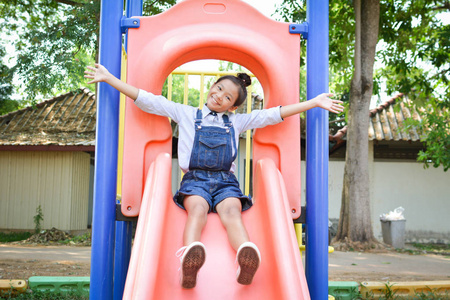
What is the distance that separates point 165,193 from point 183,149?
0.42 m

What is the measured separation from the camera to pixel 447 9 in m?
10.3

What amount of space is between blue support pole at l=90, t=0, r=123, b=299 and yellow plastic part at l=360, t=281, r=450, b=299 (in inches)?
89.1

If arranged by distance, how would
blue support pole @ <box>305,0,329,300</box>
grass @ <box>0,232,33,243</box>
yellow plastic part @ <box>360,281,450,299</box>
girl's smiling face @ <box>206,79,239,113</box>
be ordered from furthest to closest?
grass @ <box>0,232,33,243</box>, yellow plastic part @ <box>360,281,450,299</box>, girl's smiling face @ <box>206,79,239,113</box>, blue support pole @ <box>305,0,329,300</box>

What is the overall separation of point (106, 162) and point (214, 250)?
29.8 inches

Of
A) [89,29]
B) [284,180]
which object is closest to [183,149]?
[284,180]

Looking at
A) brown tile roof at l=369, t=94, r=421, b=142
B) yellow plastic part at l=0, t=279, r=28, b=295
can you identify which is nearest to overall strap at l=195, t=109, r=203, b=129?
yellow plastic part at l=0, t=279, r=28, b=295

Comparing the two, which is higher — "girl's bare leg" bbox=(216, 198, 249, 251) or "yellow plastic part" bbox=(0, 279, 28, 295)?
"girl's bare leg" bbox=(216, 198, 249, 251)

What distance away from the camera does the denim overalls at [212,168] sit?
2.53 metres

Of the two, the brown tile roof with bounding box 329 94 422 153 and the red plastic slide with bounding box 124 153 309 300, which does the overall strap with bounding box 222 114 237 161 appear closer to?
the red plastic slide with bounding box 124 153 309 300

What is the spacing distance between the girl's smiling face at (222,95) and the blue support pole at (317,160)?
0.44m

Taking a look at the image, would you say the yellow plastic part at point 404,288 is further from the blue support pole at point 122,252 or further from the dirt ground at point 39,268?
the dirt ground at point 39,268

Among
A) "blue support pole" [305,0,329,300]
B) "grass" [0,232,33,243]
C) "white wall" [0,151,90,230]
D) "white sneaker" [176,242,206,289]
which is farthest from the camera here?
"white wall" [0,151,90,230]

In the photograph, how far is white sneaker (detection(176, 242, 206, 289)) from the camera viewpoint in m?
1.97

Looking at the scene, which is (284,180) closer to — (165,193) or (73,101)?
(165,193)
